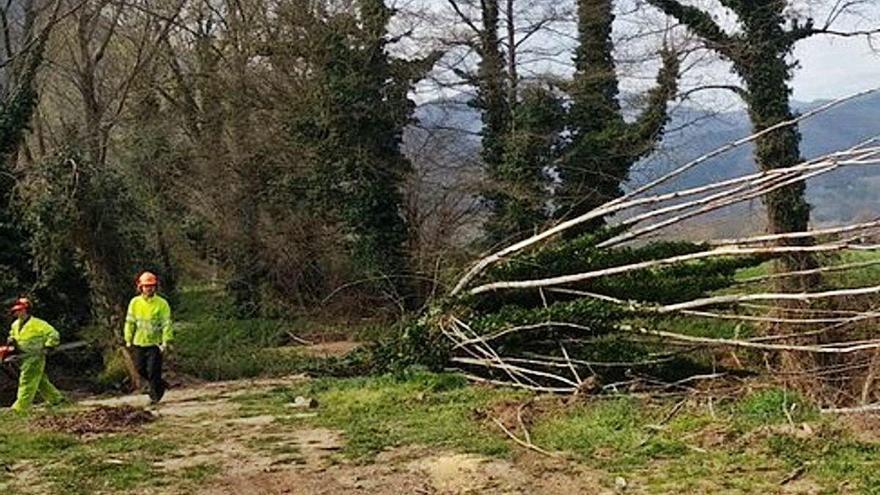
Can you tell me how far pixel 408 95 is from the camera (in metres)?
25.2

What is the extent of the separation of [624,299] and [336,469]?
4.11m

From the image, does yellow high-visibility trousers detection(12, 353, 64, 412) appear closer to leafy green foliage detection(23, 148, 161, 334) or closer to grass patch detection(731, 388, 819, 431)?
leafy green foliage detection(23, 148, 161, 334)

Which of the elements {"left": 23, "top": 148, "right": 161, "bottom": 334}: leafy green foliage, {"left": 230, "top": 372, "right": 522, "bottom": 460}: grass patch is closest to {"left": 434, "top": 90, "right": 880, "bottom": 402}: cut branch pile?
{"left": 230, "top": 372, "right": 522, "bottom": 460}: grass patch

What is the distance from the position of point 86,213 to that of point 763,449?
40.8 feet

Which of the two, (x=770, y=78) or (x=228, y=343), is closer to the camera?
(x=770, y=78)

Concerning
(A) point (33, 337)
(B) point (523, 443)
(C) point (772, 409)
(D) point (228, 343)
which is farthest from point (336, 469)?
(D) point (228, 343)

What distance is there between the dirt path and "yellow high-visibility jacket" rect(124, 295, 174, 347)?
9.45 ft

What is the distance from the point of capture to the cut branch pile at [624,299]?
941 centimetres

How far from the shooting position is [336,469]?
7.15m

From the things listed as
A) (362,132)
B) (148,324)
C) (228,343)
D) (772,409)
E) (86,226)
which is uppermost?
(362,132)

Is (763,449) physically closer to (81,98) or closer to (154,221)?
(154,221)

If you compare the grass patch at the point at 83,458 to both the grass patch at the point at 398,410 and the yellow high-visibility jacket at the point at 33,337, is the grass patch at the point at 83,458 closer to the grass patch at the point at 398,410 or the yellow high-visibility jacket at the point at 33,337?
the grass patch at the point at 398,410

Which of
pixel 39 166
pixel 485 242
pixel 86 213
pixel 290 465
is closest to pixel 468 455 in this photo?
pixel 290 465

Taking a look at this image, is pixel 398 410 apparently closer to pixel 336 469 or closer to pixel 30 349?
pixel 336 469
